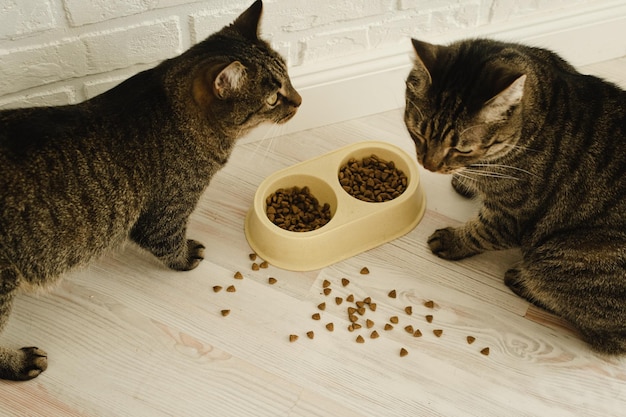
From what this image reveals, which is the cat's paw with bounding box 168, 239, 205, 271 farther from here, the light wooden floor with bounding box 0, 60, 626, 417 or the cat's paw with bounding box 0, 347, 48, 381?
the cat's paw with bounding box 0, 347, 48, 381

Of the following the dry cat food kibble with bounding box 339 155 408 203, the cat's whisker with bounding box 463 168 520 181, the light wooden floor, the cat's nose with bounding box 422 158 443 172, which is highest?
the cat's nose with bounding box 422 158 443 172

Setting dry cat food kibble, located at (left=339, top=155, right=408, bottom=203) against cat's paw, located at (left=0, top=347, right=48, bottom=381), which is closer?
cat's paw, located at (left=0, top=347, right=48, bottom=381)

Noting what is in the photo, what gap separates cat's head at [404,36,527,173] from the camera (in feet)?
4.56

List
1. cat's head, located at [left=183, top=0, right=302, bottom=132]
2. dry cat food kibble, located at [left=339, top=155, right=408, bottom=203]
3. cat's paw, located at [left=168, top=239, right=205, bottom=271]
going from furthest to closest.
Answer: dry cat food kibble, located at [left=339, top=155, right=408, bottom=203], cat's paw, located at [left=168, top=239, right=205, bottom=271], cat's head, located at [left=183, top=0, right=302, bottom=132]

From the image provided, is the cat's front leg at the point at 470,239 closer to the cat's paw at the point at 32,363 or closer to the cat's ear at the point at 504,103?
the cat's ear at the point at 504,103

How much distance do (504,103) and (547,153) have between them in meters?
0.22

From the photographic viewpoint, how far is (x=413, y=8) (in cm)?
199

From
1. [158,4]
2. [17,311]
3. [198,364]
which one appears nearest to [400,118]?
[158,4]

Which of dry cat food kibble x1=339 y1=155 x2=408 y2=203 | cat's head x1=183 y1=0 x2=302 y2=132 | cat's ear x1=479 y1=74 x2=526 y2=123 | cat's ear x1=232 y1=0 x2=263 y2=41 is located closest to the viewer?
cat's ear x1=479 y1=74 x2=526 y2=123

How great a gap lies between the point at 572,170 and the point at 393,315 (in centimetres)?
60

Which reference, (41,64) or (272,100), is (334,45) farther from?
(41,64)

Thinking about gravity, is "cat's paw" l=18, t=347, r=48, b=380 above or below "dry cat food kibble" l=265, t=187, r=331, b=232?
below

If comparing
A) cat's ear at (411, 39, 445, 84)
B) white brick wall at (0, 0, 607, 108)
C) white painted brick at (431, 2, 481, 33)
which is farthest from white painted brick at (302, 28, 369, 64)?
cat's ear at (411, 39, 445, 84)

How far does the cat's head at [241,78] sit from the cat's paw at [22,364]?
0.73 meters
